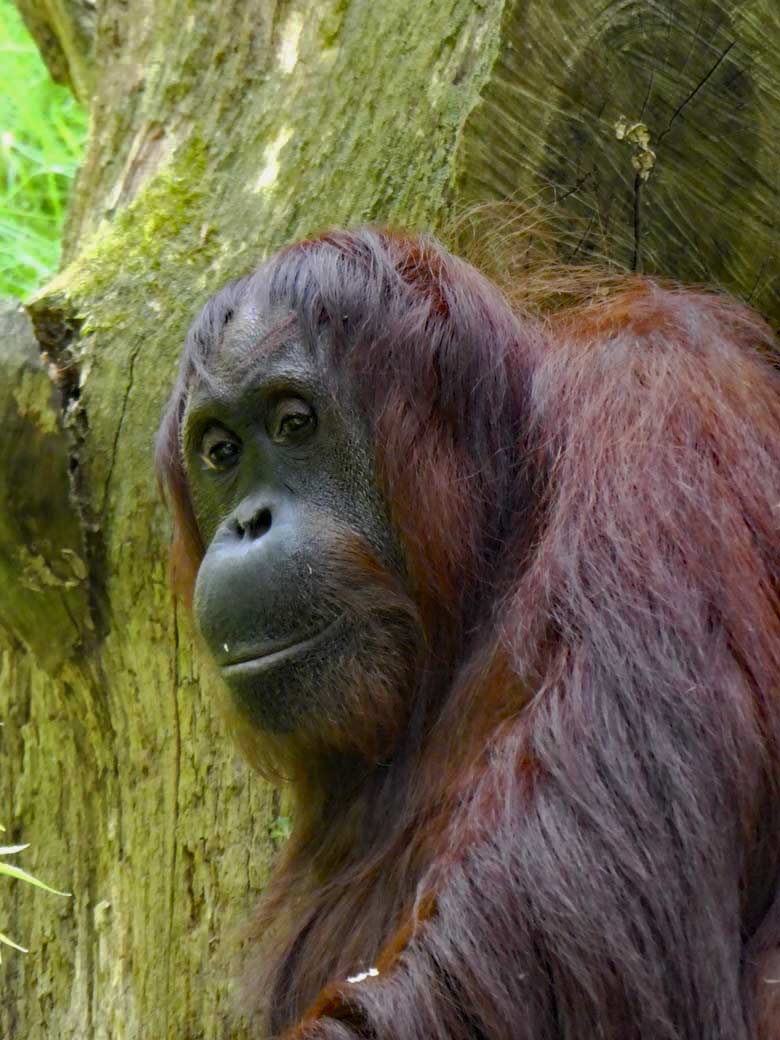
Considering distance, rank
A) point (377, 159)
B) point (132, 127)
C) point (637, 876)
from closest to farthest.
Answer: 1. point (637, 876)
2. point (377, 159)
3. point (132, 127)

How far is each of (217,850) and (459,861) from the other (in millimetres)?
1070

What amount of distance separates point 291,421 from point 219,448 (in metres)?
0.20

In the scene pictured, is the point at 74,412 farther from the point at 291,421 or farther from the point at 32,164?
the point at 32,164

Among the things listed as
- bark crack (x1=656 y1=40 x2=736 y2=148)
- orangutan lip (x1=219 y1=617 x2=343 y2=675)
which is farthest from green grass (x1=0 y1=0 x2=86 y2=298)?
orangutan lip (x1=219 y1=617 x2=343 y2=675)

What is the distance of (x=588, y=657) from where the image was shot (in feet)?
9.30

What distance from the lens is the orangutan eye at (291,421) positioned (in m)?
3.35

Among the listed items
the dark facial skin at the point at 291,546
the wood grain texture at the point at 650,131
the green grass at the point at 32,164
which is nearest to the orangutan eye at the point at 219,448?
the dark facial skin at the point at 291,546

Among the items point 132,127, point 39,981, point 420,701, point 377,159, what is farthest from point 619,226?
point 39,981

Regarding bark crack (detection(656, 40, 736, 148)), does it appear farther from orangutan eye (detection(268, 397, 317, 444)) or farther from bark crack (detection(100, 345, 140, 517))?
bark crack (detection(100, 345, 140, 517))

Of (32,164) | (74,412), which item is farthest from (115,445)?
(32,164)

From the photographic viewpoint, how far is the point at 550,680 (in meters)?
2.89

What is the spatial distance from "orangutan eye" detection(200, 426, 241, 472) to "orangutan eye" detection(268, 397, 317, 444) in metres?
0.11

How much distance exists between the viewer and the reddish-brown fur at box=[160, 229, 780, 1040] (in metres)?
2.67

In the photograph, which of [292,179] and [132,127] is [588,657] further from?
[132,127]
